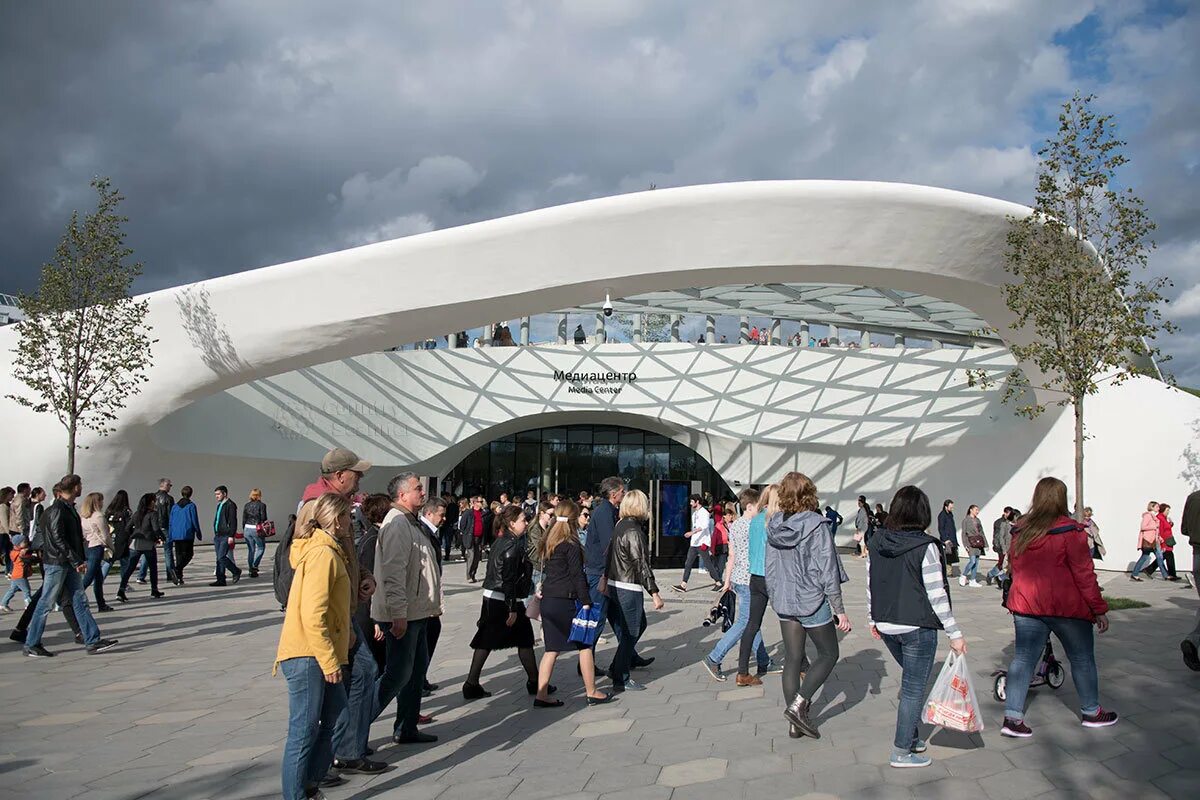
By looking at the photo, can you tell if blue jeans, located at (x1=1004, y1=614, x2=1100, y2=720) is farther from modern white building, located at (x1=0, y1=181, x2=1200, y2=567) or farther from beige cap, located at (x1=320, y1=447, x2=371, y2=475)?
modern white building, located at (x1=0, y1=181, x2=1200, y2=567)

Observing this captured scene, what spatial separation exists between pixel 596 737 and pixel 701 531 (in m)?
8.30

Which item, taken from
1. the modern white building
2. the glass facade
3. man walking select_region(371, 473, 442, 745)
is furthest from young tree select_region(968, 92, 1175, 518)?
the glass facade

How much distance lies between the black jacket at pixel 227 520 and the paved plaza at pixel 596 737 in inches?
181

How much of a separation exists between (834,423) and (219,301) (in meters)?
18.7

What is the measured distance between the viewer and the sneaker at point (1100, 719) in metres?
5.30

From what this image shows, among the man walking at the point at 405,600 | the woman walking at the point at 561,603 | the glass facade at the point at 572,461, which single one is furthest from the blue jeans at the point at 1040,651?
the glass facade at the point at 572,461

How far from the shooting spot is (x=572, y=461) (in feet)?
107

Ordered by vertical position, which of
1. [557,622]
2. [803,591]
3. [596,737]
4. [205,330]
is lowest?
[596,737]

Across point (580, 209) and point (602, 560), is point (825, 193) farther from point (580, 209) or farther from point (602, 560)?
point (602, 560)

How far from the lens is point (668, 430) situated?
30.3m

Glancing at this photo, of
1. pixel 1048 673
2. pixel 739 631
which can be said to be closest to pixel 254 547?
pixel 739 631

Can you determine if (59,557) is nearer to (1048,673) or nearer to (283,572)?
(283,572)

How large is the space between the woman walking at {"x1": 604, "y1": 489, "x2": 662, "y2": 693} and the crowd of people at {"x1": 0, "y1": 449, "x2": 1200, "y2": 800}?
16mm

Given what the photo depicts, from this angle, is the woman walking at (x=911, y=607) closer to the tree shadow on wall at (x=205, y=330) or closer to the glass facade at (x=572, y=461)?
the tree shadow on wall at (x=205, y=330)
